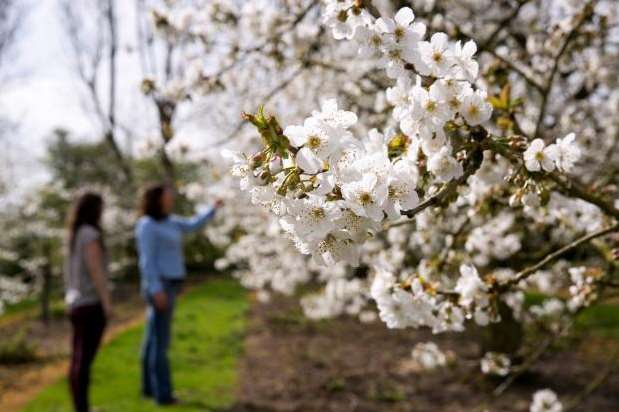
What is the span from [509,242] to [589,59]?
246 centimetres

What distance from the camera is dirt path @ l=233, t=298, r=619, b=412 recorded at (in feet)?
15.5

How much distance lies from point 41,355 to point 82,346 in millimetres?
3851

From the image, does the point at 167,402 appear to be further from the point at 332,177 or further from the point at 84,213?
the point at 332,177

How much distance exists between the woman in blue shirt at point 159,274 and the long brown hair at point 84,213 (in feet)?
1.32

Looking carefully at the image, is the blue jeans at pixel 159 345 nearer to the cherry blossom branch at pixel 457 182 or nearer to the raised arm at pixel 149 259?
the raised arm at pixel 149 259

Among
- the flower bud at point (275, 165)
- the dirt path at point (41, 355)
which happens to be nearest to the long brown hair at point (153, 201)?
the dirt path at point (41, 355)

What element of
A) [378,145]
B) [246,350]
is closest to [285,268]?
[246,350]

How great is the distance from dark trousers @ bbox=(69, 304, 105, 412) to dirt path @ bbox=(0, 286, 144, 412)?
1.41 m

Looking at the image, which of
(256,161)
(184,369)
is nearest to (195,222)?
(184,369)

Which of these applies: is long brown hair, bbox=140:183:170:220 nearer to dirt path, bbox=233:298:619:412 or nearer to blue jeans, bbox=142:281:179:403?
blue jeans, bbox=142:281:179:403

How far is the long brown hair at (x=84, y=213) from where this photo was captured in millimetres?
4016

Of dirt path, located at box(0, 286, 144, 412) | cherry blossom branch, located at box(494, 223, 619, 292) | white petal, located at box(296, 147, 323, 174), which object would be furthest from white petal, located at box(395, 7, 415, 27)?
dirt path, located at box(0, 286, 144, 412)

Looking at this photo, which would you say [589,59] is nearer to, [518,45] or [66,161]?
[518,45]

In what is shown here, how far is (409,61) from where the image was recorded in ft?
4.02
